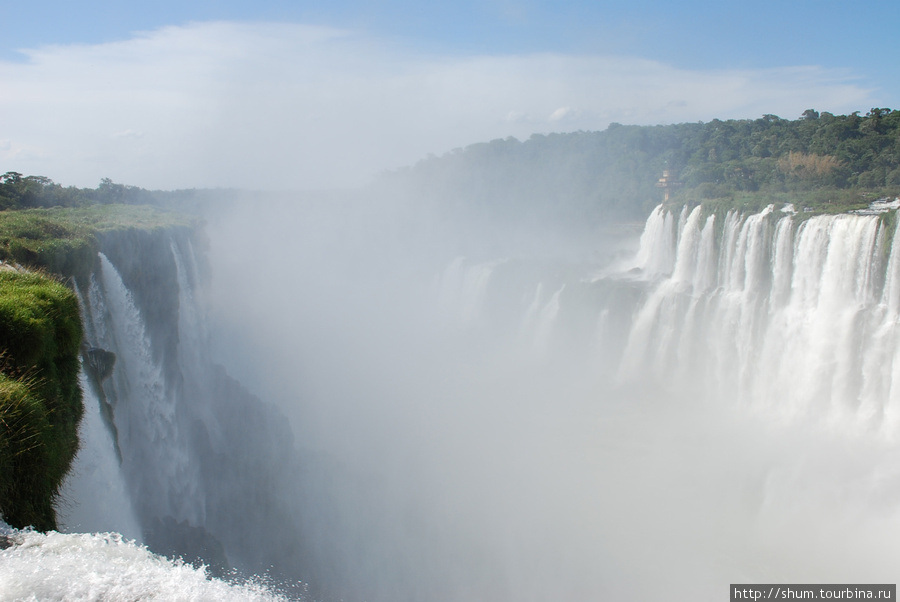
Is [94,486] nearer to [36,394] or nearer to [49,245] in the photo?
[36,394]

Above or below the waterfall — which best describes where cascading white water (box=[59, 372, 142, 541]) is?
below

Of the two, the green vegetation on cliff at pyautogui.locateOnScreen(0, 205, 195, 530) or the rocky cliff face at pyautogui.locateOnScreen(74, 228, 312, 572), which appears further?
the rocky cliff face at pyautogui.locateOnScreen(74, 228, 312, 572)

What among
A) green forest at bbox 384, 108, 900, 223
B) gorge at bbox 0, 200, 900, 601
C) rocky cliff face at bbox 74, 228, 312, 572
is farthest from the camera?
green forest at bbox 384, 108, 900, 223

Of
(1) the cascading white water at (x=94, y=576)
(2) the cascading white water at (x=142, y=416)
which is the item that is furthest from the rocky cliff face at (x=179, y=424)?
(1) the cascading white water at (x=94, y=576)

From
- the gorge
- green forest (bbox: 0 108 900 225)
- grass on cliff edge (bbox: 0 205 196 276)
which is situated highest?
green forest (bbox: 0 108 900 225)

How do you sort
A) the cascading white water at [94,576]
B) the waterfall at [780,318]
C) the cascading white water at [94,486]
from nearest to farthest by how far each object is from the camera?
1. the cascading white water at [94,576]
2. the cascading white water at [94,486]
3. the waterfall at [780,318]

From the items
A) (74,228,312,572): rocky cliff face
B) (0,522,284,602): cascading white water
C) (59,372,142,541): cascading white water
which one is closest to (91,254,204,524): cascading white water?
(74,228,312,572): rocky cliff face

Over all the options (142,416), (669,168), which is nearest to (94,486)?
(142,416)

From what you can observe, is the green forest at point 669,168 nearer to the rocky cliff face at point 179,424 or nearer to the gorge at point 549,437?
the gorge at point 549,437

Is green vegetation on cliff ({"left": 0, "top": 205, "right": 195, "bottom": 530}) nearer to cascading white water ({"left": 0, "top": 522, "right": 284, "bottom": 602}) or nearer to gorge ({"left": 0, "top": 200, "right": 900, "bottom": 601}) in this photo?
gorge ({"left": 0, "top": 200, "right": 900, "bottom": 601})
